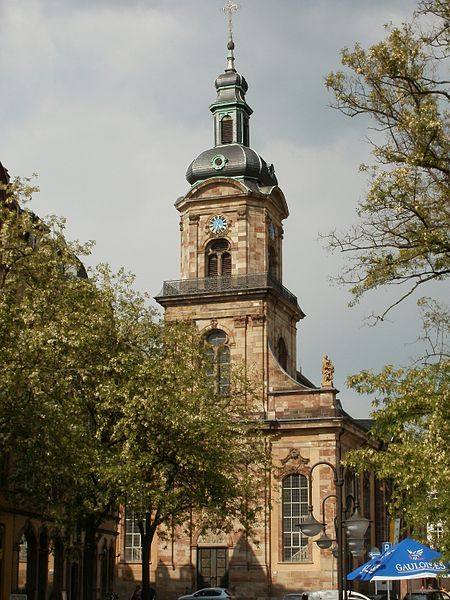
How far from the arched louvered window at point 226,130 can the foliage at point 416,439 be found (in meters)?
38.6

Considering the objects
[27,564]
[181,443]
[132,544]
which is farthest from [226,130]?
[27,564]

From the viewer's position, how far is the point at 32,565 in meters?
43.1

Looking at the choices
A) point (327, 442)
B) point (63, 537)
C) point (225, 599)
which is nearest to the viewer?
point (63, 537)

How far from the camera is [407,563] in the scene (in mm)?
27516

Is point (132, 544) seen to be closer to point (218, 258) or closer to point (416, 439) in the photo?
point (218, 258)

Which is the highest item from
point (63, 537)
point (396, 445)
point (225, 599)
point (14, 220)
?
point (14, 220)

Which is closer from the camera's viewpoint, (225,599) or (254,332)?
(225,599)

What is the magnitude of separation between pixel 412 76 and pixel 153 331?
66.3ft

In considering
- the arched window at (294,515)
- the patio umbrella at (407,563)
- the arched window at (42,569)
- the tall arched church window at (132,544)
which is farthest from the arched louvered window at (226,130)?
the patio umbrella at (407,563)

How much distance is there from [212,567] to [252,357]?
1192 centimetres

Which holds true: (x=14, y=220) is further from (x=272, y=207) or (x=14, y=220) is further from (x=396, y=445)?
(x=272, y=207)

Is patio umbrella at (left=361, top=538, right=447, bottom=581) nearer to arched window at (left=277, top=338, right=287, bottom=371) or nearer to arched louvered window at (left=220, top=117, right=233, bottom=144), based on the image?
arched window at (left=277, top=338, right=287, bottom=371)

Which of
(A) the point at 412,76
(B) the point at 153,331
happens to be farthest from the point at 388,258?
(B) the point at 153,331

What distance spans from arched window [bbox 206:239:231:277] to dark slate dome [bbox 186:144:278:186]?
427 cm
